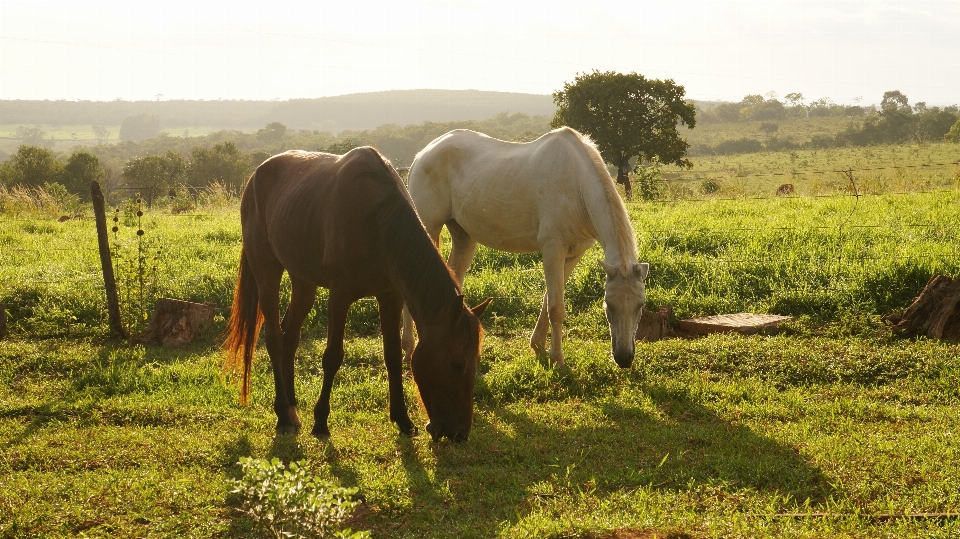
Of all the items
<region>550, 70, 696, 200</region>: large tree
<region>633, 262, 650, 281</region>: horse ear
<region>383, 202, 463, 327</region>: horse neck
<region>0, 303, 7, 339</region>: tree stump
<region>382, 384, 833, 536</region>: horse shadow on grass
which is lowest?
<region>382, 384, 833, 536</region>: horse shadow on grass

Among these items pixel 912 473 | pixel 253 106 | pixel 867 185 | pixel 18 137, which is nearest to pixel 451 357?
pixel 912 473

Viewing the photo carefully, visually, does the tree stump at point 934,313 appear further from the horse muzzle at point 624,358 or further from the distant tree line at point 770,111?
the distant tree line at point 770,111

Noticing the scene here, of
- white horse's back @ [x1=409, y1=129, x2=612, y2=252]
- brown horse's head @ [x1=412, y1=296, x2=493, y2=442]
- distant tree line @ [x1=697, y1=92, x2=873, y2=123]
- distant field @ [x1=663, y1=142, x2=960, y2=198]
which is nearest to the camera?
brown horse's head @ [x1=412, y1=296, x2=493, y2=442]

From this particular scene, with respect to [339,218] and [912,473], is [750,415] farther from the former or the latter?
[339,218]

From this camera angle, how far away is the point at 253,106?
13538 cm

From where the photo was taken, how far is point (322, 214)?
5.10 m

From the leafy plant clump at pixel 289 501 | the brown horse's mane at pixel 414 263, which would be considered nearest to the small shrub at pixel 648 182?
the brown horse's mane at pixel 414 263

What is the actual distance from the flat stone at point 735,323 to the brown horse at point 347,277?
3580 mm

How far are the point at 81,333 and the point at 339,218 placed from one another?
14.7 ft

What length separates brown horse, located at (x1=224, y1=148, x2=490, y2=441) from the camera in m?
4.52

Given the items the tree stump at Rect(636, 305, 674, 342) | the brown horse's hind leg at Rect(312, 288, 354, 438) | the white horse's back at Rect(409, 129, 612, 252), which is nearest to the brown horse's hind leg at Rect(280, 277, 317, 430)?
the brown horse's hind leg at Rect(312, 288, 354, 438)

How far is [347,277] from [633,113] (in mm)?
21302

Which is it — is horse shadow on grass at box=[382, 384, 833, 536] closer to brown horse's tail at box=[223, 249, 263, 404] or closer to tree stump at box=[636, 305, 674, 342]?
brown horse's tail at box=[223, 249, 263, 404]

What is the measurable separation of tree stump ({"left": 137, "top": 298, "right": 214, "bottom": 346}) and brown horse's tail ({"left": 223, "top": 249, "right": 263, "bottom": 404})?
6.20ft
